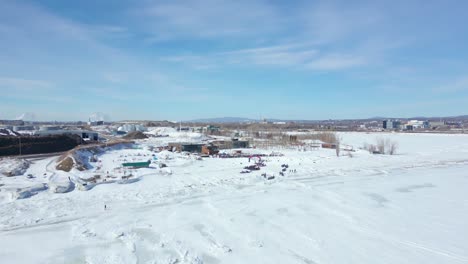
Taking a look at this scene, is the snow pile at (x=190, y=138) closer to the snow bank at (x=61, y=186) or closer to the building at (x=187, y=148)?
the building at (x=187, y=148)

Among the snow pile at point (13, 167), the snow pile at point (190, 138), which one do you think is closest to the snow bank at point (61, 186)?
the snow pile at point (13, 167)

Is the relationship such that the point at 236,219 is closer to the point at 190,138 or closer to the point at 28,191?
the point at 28,191

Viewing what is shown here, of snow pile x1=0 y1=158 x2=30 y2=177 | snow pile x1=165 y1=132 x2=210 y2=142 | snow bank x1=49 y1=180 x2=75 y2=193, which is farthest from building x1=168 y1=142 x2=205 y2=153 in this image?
snow bank x1=49 y1=180 x2=75 y2=193

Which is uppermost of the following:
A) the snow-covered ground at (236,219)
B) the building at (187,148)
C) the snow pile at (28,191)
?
the building at (187,148)

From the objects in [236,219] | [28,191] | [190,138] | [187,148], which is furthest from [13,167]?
[190,138]

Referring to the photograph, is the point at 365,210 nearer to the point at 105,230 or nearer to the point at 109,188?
the point at 105,230

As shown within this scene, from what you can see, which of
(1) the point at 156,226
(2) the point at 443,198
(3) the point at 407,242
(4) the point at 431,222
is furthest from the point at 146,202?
(2) the point at 443,198
